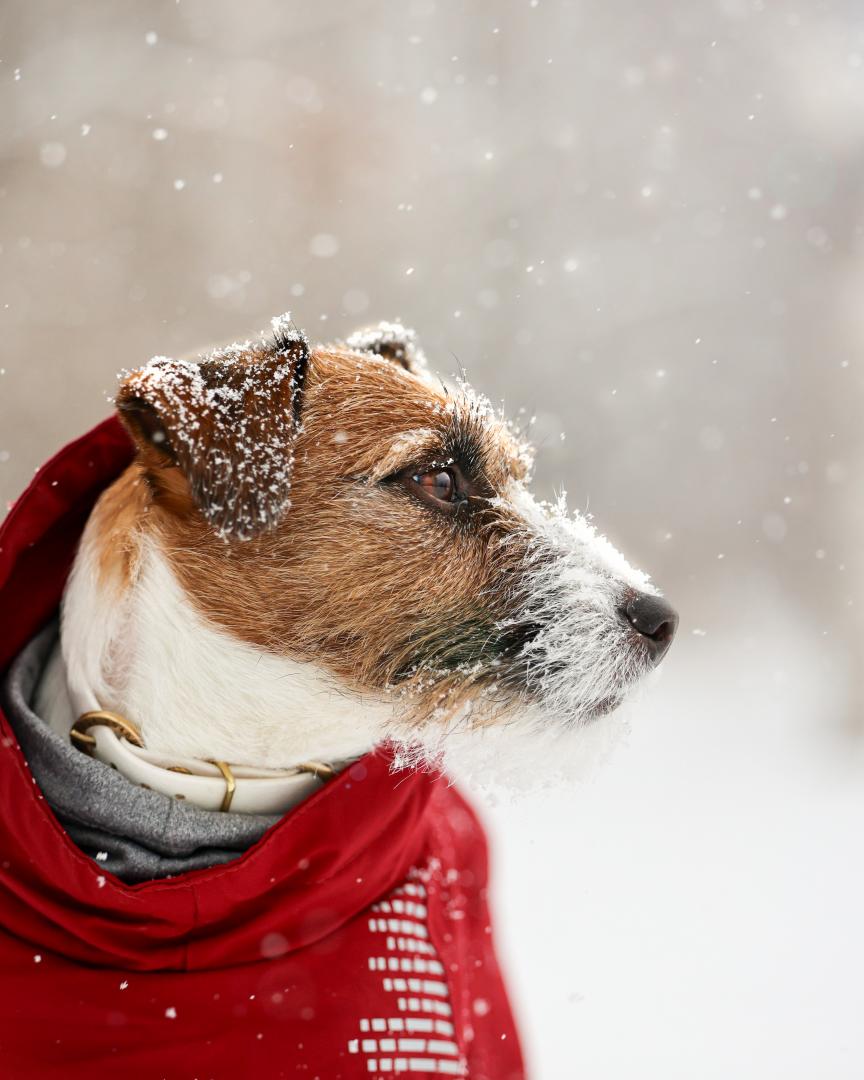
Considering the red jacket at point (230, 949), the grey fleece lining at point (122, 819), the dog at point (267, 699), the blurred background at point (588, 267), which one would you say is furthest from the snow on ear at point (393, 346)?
the blurred background at point (588, 267)

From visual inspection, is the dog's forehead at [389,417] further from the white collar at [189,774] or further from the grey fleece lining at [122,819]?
the grey fleece lining at [122,819]

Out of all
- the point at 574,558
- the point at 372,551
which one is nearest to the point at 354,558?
the point at 372,551

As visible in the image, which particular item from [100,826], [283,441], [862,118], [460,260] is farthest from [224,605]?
[862,118]

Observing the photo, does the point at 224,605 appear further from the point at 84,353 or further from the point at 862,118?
the point at 862,118

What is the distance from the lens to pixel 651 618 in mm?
2113

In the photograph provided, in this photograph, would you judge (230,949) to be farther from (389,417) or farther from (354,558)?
(389,417)

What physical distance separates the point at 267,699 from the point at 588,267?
615 centimetres

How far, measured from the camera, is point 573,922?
4.23 meters

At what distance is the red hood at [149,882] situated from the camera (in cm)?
185

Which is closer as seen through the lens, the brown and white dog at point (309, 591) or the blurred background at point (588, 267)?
the brown and white dog at point (309, 591)

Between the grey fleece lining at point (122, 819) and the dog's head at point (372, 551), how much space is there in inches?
14.5

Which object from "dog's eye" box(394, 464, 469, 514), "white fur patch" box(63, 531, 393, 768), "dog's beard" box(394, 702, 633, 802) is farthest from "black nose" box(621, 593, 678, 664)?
"white fur patch" box(63, 531, 393, 768)

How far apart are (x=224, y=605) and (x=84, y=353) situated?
→ 380 cm

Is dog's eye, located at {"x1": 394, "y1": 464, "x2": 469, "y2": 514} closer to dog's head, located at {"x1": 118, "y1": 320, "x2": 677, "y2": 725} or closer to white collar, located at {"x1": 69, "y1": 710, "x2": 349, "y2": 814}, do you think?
dog's head, located at {"x1": 118, "y1": 320, "x2": 677, "y2": 725}
